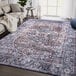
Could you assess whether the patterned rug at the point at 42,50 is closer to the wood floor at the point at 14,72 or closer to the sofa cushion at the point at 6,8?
the wood floor at the point at 14,72

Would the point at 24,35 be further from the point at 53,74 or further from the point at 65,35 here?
the point at 53,74

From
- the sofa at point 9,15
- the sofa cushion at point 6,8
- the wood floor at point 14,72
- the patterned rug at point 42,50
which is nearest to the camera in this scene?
the wood floor at point 14,72

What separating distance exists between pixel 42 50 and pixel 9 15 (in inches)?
80.8

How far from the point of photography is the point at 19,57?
280 cm

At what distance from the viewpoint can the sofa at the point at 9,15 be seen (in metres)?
4.09

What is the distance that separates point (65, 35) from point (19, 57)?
169cm

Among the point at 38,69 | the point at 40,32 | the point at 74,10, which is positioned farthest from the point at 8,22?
the point at 74,10

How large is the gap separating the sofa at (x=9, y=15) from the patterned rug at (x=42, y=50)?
0.34 meters

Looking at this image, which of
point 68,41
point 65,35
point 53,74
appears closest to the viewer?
point 53,74

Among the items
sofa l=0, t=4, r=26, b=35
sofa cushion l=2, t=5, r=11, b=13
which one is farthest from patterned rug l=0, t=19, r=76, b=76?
sofa cushion l=2, t=5, r=11, b=13

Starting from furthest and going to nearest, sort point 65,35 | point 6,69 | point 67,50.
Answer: point 65,35 → point 67,50 → point 6,69

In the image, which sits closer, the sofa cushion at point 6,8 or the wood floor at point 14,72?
the wood floor at point 14,72

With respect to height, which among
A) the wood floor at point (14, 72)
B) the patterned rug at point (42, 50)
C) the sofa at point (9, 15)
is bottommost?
the wood floor at point (14, 72)

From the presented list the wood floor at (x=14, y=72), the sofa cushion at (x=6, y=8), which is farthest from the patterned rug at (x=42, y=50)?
the sofa cushion at (x=6, y=8)
